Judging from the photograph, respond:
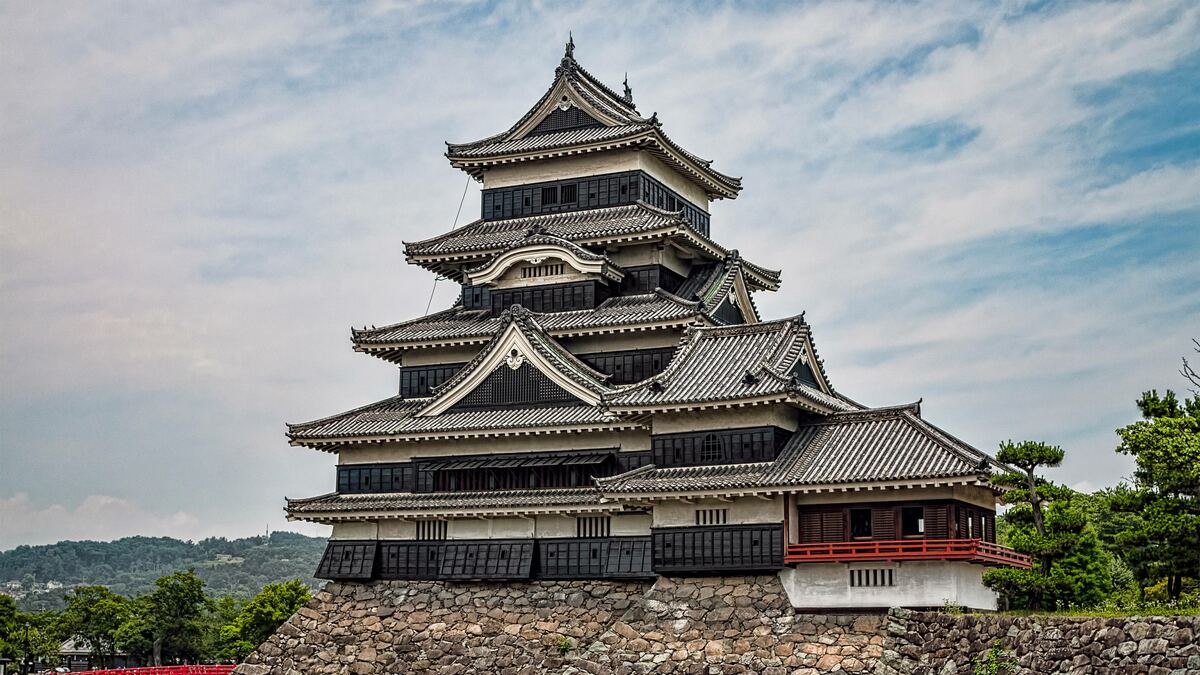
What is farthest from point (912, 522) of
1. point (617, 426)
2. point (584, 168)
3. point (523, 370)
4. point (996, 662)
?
point (584, 168)

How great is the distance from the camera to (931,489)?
1331 inches

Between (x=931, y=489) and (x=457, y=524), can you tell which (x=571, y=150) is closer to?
(x=457, y=524)

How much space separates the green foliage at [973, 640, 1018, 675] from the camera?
97.4 feet

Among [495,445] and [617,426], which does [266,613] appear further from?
[617,426]

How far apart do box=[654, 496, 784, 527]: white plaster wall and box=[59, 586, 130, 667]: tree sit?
45174 millimetres

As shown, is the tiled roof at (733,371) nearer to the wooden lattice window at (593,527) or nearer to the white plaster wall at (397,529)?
the wooden lattice window at (593,527)

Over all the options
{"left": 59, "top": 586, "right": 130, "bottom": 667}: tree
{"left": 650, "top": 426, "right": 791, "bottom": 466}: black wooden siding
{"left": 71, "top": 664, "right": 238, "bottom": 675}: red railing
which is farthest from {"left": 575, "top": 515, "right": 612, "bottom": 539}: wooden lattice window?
{"left": 59, "top": 586, "right": 130, "bottom": 667}: tree

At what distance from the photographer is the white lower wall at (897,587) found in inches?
1318

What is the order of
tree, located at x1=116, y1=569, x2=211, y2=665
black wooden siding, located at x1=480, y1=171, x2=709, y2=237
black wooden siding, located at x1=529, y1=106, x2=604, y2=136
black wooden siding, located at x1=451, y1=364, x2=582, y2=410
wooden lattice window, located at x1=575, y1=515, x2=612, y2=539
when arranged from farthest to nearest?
tree, located at x1=116, y1=569, x2=211, y2=665
black wooden siding, located at x1=529, y1=106, x2=604, y2=136
black wooden siding, located at x1=480, y1=171, x2=709, y2=237
black wooden siding, located at x1=451, y1=364, x2=582, y2=410
wooden lattice window, located at x1=575, y1=515, x2=612, y2=539

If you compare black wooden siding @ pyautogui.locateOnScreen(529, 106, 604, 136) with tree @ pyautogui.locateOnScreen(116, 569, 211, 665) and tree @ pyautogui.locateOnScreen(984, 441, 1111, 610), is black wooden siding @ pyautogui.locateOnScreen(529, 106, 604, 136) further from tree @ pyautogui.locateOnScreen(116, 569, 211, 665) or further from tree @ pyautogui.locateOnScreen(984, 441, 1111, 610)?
tree @ pyautogui.locateOnScreen(116, 569, 211, 665)

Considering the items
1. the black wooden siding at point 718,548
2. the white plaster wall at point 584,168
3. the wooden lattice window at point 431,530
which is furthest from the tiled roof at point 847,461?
the white plaster wall at point 584,168

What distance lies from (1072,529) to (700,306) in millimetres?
13207

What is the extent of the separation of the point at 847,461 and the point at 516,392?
471 inches

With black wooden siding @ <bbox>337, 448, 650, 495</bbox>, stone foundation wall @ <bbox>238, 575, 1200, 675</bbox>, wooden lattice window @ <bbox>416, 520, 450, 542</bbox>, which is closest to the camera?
stone foundation wall @ <bbox>238, 575, 1200, 675</bbox>
